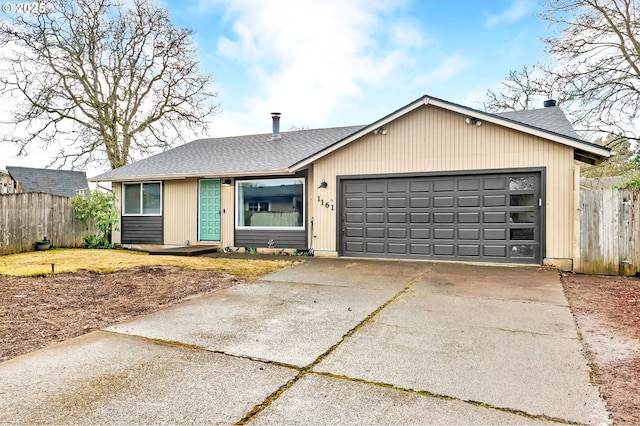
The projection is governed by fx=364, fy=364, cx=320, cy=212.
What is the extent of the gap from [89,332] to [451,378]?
3584mm

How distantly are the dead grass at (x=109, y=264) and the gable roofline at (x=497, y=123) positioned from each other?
2.89 meters

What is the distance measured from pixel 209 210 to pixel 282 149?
10.1 feet

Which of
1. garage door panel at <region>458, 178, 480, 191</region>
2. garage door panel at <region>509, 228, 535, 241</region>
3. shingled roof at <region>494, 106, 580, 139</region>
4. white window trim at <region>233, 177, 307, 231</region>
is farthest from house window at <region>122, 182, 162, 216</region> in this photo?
shingled roof at <region>494, 106, 580, 139</region>

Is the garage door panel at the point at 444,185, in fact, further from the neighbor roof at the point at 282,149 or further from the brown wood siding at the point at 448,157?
the neighbor roof at the point at 282,149

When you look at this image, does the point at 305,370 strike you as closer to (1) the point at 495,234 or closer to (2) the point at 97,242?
(1) the point at 495,234

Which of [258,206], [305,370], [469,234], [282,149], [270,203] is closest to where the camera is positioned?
[305,370]

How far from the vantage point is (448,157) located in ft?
28.0

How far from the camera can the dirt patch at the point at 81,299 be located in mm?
3797

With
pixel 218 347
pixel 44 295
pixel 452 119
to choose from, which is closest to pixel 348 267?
pixel 452 119

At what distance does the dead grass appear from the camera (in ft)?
24.3

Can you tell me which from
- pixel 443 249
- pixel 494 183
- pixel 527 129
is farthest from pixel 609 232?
pixel 443 249

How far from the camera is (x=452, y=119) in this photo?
8.49 metres

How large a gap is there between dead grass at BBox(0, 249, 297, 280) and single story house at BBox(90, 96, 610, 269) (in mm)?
1879

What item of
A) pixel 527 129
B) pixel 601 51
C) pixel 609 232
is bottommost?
pixel 609 232
